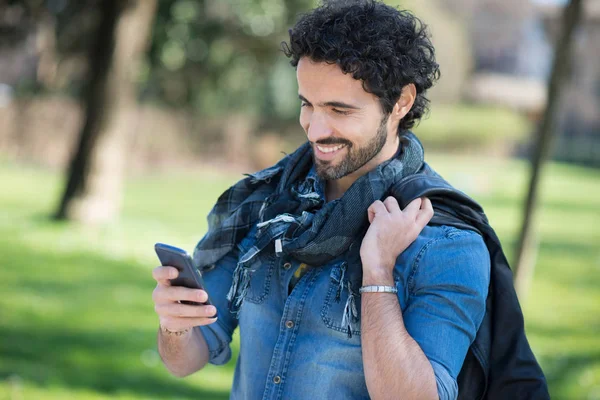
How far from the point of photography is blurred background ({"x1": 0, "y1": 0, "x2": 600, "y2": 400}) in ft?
18.5

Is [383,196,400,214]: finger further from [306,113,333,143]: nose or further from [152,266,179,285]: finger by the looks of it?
[152,266,179,285]: finger

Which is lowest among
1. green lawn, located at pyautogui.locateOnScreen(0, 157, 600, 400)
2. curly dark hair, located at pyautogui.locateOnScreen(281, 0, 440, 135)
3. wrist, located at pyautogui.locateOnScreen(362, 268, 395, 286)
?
green lawn, located at pyautogui.locateOnScreen(0, 157, 600, 400)

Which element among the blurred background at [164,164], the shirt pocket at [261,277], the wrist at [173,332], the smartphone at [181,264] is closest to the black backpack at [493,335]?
the shirt pocket at [261,277]

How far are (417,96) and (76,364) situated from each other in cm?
397

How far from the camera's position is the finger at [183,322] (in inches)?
81.2

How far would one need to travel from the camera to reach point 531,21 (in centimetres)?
4184

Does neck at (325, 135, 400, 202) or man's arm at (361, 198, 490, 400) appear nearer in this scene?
man's arm at (361, 198, 490, 400)

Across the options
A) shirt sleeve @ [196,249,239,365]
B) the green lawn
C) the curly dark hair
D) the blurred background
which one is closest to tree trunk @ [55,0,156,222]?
the blurred background

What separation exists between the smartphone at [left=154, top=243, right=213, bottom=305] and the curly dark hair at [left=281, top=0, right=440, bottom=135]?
24.7 inches

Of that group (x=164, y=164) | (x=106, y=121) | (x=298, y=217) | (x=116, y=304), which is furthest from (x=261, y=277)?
(x=164, y=164)

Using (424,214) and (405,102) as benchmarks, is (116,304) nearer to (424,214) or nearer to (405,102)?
(405,102)

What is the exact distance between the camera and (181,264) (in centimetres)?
200

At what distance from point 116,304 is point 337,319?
207 inches

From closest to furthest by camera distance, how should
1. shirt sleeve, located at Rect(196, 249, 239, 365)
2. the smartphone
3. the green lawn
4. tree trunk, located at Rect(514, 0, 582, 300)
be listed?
the smartphone → shirt sleeve, located at Rect(196, 249, 239, 365) → the green lawn → tree trunk, located at Rect(514, 0, 582, 300)
